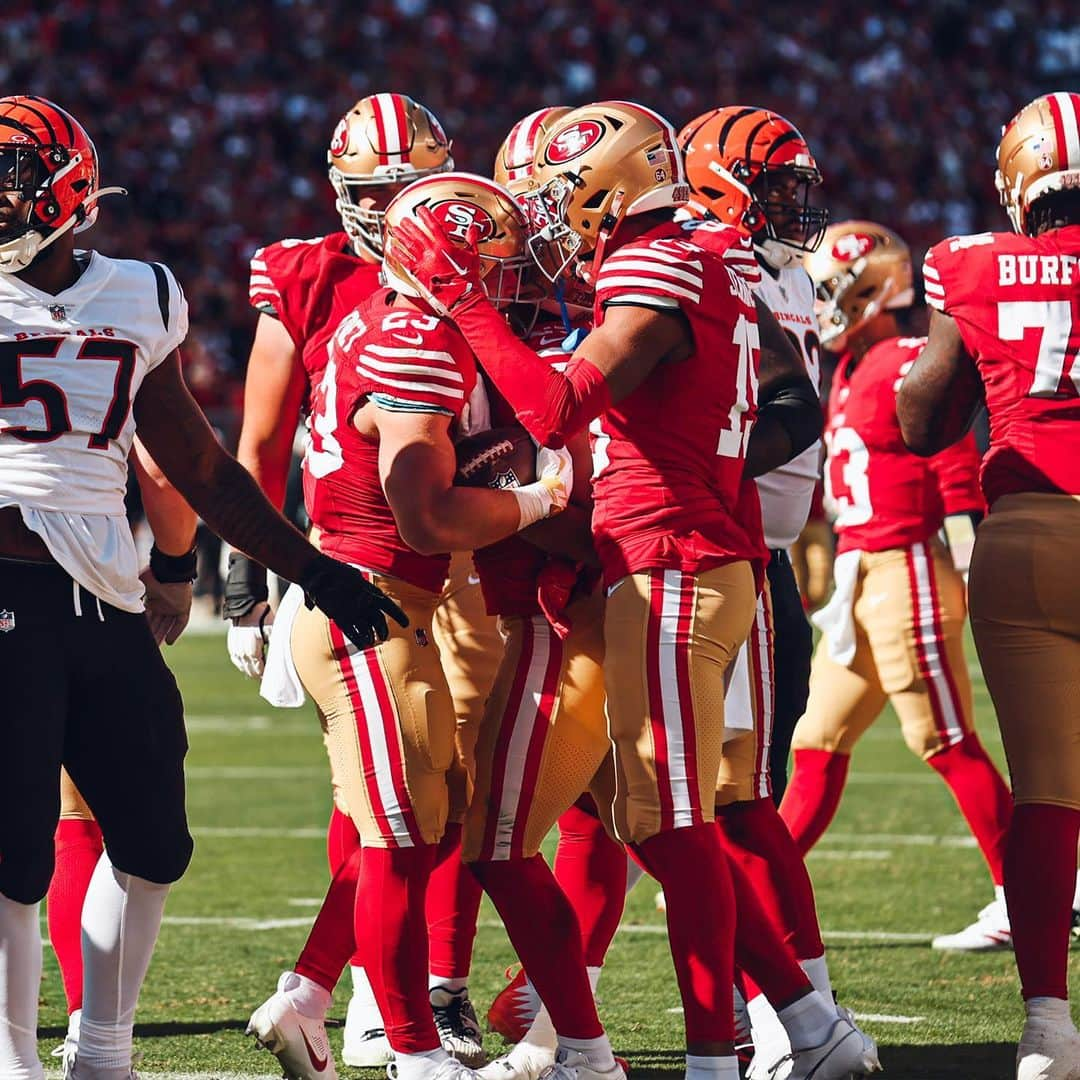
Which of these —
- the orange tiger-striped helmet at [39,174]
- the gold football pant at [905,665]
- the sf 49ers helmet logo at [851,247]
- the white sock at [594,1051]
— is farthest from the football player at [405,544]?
the sf 49ers helmet logo at [851,247]

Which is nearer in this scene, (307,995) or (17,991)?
(17,991)

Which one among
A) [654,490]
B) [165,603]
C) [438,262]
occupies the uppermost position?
[438,262]

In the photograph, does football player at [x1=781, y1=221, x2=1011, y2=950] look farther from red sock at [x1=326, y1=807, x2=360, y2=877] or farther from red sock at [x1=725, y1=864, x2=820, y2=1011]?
red sock at [x1=725, y1=864, x2=820, y2=1011]

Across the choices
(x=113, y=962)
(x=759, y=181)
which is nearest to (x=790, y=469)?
(x=759, y=181)

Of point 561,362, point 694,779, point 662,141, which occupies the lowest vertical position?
point 694,779

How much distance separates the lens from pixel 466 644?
13.2 ft

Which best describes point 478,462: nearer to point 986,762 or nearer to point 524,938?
point 524,938

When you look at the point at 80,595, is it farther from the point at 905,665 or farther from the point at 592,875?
the point at 905,665

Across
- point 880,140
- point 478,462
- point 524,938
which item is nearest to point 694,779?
point 524,938

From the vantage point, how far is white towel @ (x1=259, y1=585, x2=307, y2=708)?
362cm

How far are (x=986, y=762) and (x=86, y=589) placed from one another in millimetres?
2880

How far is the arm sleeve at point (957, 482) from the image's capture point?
5.36 meters

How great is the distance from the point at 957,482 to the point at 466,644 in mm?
1921

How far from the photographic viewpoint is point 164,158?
1977 cm
